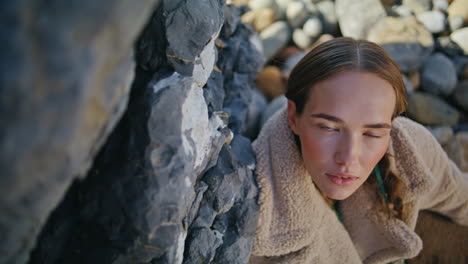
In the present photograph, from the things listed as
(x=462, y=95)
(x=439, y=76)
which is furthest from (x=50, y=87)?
(x=462, y=95)

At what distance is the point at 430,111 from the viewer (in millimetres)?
2393

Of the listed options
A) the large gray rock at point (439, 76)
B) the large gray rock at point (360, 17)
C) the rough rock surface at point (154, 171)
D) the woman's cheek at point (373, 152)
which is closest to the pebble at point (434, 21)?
the large gray rock at point (439, 76)

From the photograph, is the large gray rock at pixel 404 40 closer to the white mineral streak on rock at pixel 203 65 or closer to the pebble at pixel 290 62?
the pebble at pixel 290 62

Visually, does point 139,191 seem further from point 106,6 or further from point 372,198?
point 372,198

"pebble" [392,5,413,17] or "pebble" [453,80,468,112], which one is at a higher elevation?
"pebble" [392,5,413,17]

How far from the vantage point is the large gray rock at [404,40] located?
2.46m

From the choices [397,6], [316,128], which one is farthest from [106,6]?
[397,6]

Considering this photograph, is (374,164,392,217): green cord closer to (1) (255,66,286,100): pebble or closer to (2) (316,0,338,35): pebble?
(1) (255,66,286,100): pebble

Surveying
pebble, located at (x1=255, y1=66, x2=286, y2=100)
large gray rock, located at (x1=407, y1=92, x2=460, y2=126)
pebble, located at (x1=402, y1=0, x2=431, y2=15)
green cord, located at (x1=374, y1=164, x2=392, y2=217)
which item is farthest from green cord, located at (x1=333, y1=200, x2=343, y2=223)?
pebble, located at (x1=402, y1=0, x2=431, y2=15)

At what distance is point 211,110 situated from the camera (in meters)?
0.97

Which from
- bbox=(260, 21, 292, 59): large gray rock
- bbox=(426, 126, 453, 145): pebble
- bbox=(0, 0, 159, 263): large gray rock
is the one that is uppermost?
bbox=(0, 0, 159, 263): large gray rock

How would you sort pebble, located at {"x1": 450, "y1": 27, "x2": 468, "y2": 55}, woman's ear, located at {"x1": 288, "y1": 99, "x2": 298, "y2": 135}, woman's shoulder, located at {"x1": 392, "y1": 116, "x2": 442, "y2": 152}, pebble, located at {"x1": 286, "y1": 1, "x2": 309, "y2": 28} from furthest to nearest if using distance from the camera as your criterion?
pebble, located at {"x1": 286, "y1": 1, "x2": 309, "y2": 28}, pebble, located at {"x1": 450, "y1": 27, "x2": 468, "y2": 55}, woman's shoulder, located at {"x1": 392, "y1": 116, "x2": 442, "y2": 152}, woman's ear, located at {"x1": 288, "y1": 99, "x2": 298, "y2": 135}

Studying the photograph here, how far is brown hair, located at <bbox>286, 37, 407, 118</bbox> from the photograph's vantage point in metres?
0.99

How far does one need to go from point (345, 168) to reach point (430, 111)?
1841 mm
